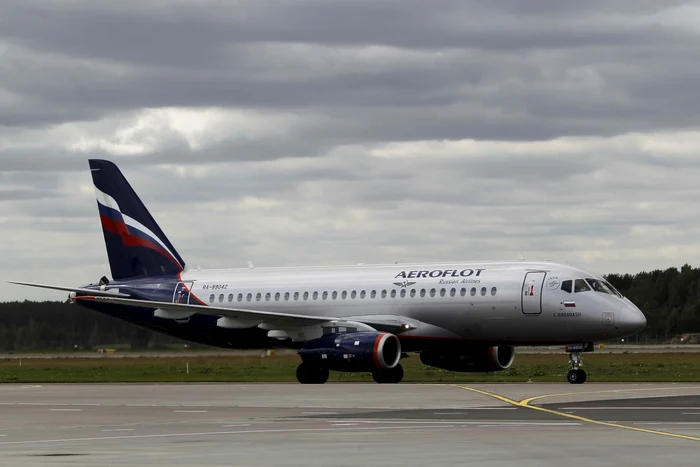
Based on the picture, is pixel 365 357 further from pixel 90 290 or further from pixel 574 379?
pixel 90 290

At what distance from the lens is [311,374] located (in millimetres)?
48094

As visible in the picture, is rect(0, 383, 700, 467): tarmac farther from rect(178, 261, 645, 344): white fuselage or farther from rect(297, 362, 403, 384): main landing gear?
rect(297, 362, 403, 384): main landing gear

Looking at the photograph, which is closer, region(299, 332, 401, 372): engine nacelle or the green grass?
region(299, 332, 401, 372): engine nacelle

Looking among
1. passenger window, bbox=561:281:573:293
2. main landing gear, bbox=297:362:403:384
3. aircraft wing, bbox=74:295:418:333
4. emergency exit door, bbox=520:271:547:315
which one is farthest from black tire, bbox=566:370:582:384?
aircraft wing, bbox=74:295:418:333

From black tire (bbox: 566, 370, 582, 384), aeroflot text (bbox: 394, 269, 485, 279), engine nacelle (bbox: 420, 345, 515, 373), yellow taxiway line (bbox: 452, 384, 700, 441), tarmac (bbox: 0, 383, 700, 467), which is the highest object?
aeroflot text (bbox: 394, 269, 485, 279)

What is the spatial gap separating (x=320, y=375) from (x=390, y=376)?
2557 mm

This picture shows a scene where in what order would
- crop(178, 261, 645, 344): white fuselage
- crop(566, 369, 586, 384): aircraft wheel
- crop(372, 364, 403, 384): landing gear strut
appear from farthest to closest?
crop(372, 364, 403, 384): landing gear strut, crop(178, 261, 645, 344): white fuselage, crop(566, 369, 586, 384): aircraft wheel

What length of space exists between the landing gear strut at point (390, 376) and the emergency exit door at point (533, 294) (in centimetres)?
524

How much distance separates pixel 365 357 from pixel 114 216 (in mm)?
18617

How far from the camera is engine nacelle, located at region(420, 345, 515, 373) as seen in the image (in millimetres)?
50906

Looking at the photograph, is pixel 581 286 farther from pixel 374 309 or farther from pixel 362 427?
pixel 362 427

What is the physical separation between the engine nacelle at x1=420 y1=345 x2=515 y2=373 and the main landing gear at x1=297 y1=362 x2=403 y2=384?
342 cm

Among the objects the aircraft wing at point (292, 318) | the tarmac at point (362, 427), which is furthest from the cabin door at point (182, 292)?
the tarmac at point (362, 427)

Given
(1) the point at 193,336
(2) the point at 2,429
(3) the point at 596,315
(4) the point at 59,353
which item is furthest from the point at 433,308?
(4) the point at 59,353
